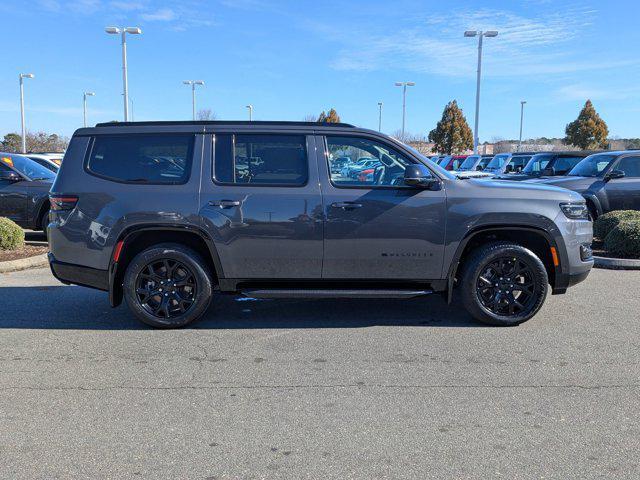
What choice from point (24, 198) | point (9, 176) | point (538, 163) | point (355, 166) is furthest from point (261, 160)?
point (538, 163)

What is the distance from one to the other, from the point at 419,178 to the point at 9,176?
8.88 metres

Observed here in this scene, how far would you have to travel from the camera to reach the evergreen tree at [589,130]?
4581 cm

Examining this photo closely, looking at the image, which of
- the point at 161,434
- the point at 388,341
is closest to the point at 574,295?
the point at 388,341

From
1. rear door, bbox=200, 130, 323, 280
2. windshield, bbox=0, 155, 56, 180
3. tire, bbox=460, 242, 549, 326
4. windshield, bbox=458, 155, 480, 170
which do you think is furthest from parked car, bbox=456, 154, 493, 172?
rear door, bbox=200, 130, 323, 280

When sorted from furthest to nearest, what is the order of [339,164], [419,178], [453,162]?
[453,162] → [339,164] → [419,178]

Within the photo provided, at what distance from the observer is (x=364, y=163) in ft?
17.9

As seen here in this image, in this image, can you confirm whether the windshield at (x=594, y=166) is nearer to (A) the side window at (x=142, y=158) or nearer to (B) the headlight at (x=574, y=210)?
(B) the headlight at (x=574, y=210)

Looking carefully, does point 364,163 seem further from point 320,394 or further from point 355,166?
point 320,394

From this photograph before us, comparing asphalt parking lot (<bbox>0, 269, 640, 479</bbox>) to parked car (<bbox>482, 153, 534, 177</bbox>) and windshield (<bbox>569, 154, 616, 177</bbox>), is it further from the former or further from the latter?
parked car (<bbox>482, 153, 534, 177</bbox>)

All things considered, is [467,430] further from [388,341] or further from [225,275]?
[225,275]

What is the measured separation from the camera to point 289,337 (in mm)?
5215

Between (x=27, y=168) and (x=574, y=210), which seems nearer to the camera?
(x=574, y=210)

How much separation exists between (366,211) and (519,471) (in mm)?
2802

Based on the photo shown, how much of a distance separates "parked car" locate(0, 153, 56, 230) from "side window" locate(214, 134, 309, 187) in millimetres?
6683
